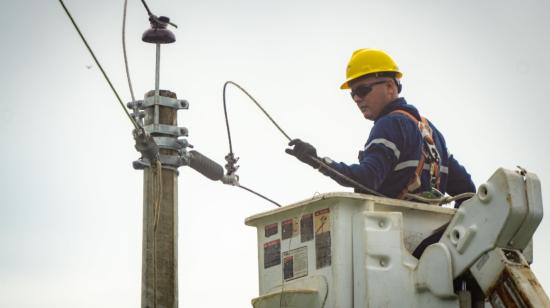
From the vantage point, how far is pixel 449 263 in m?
5.95

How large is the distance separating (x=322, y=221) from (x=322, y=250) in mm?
176

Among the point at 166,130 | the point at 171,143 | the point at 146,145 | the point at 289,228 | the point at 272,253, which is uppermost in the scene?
the point at 166,130

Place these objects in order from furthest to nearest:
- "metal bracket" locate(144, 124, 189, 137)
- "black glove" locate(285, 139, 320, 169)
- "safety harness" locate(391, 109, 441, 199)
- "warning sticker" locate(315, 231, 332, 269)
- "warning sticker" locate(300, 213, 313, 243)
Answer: "metal bracket" locate(144, 124, 189, 137) < "safety harness" locate(391, 109, 441, 199) < "black glove" locate(285, 139, 320, 169) < "warning sticker" locate(300, 213, 313, 243) < "warning sticker" locate(315, 231, 332, 269)

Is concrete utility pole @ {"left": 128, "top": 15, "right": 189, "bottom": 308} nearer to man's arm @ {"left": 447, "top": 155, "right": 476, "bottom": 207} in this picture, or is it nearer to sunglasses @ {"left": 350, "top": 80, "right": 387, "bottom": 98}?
sunglasses @ {"left": 350, "top": 80, "right": 387, "bottom": 98}

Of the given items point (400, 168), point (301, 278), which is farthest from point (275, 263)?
point (400, 168)

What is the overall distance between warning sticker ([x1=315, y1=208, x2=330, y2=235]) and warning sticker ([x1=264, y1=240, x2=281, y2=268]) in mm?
426

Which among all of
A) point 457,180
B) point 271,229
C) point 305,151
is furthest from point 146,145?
point 457,180

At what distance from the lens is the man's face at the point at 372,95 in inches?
308

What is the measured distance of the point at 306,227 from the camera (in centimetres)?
655

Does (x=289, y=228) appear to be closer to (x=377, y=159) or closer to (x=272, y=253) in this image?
(x=272, y=253)

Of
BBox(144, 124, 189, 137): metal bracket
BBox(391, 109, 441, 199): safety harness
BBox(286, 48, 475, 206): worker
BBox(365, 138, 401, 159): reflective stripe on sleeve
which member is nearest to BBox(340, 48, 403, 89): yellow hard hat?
BBox(286, 48, 475, 206): worker

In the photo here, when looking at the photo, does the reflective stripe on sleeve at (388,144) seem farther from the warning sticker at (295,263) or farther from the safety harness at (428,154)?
the warning sticker at (295,263)

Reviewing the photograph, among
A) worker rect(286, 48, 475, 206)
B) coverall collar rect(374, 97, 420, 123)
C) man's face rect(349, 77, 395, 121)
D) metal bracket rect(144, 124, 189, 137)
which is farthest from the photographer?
metal bracket rect(144, 124, 189, 137)

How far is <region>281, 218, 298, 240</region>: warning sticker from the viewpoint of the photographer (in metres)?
6.68
